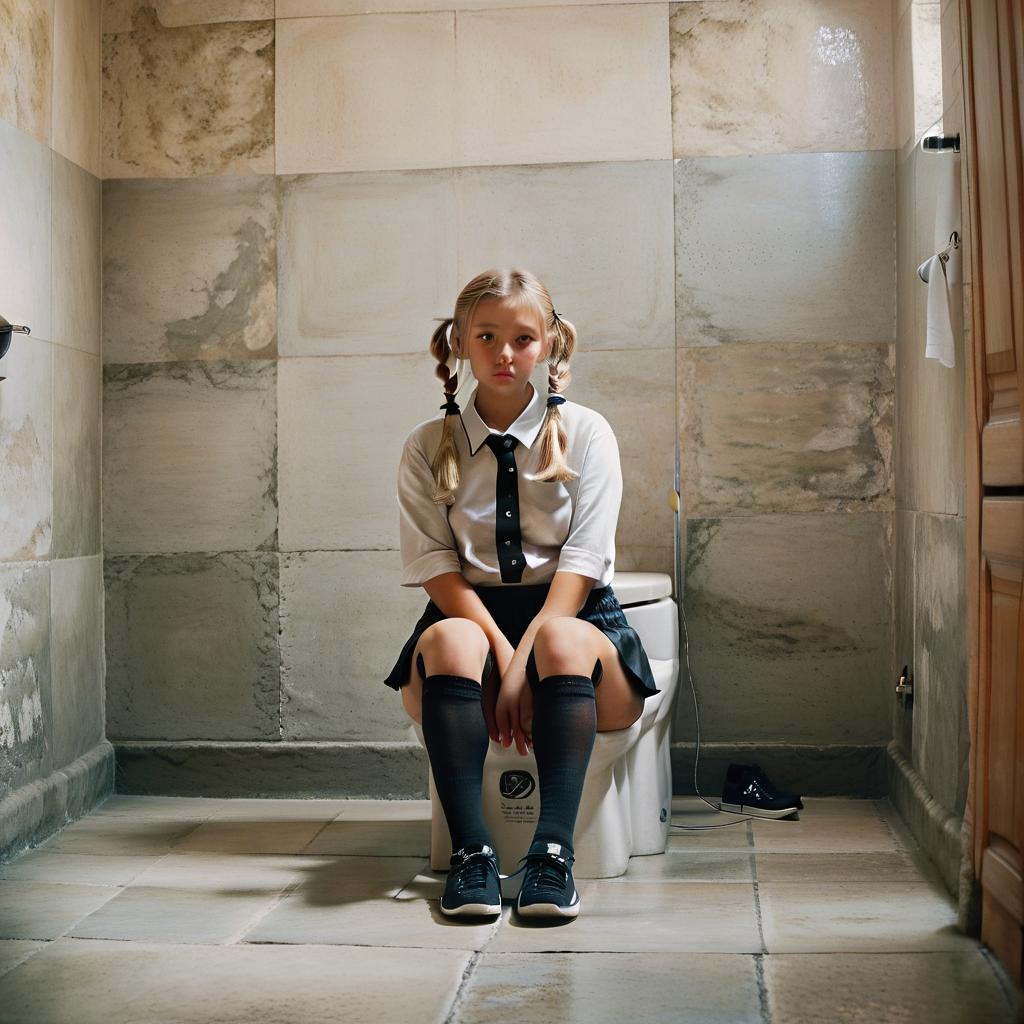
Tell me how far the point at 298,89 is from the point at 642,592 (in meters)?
1.40

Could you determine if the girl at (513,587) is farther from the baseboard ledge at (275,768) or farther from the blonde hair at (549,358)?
the baseboard ledge at (275,768)

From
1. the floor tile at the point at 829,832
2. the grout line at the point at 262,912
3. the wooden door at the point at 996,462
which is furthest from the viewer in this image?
the floor tile at the point at 829,832

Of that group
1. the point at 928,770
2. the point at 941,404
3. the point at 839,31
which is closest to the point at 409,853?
the point at 928,770

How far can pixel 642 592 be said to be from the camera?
2.39m

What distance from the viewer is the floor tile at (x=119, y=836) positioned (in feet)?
7.98

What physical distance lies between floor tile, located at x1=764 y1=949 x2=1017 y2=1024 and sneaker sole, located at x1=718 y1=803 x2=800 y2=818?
0.86 m

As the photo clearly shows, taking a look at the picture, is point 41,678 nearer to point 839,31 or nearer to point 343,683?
point 343,683

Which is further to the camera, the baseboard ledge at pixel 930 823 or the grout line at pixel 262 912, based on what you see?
the baseboard ledge at pixel 930 823

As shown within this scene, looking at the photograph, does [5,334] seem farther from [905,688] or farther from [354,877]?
[905,688]

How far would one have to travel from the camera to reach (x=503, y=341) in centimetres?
220

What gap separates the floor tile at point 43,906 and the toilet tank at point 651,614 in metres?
1.02

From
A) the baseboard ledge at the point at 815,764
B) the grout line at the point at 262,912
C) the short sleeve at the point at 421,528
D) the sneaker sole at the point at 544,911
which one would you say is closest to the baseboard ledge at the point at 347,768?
the baseboard ledge at the point at 815,764

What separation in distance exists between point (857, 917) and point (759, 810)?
711 mm

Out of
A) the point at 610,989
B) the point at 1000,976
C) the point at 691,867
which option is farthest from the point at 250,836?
the point at 1000,976
